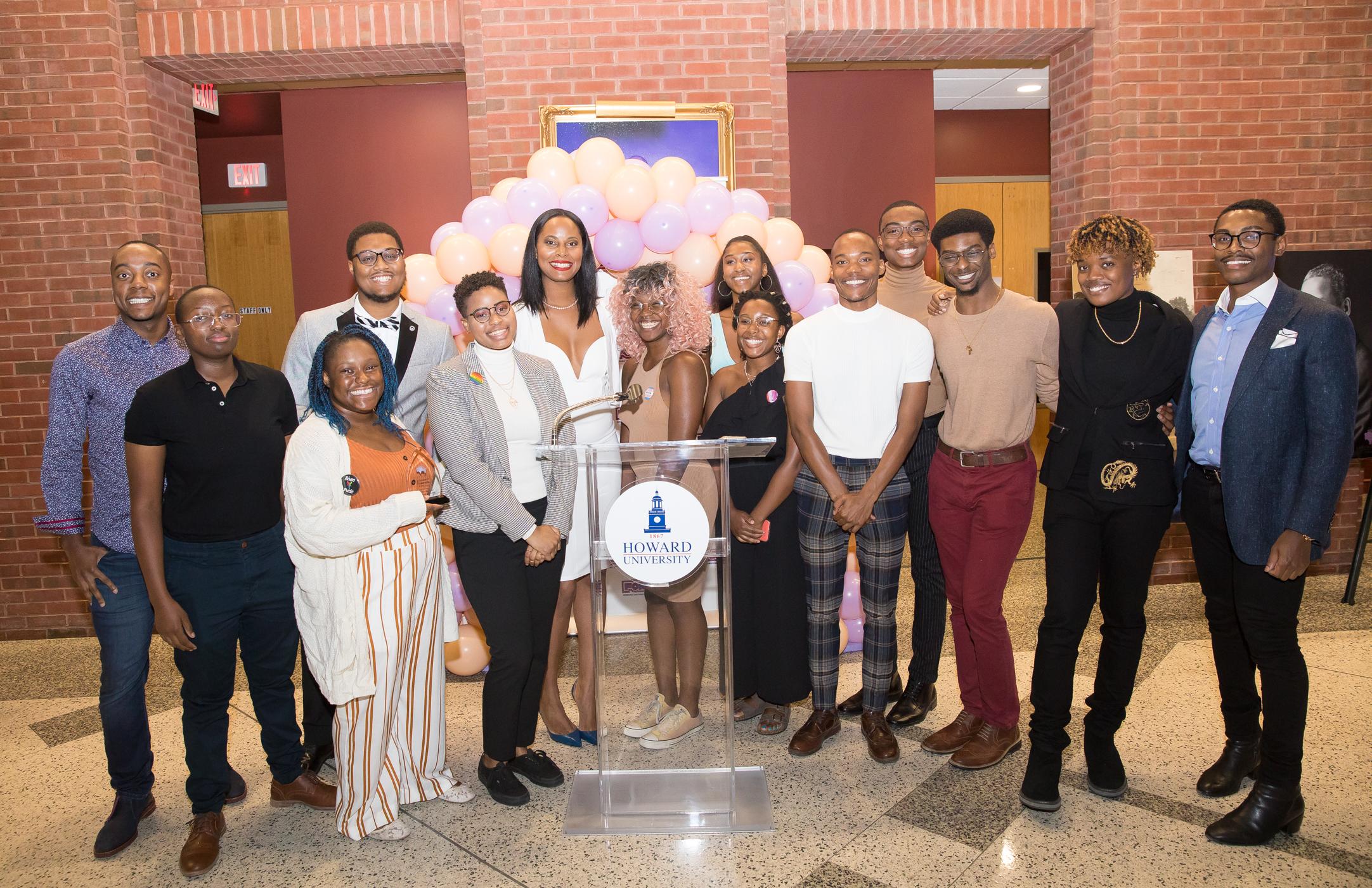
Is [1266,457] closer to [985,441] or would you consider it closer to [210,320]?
[985,441]

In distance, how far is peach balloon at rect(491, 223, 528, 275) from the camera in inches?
167

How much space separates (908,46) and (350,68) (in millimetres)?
3613

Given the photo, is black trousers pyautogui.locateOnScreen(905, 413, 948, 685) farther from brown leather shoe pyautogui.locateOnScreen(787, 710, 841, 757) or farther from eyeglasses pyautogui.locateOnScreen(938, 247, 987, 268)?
eyeglasses pyautogui.locateOnScreen(938, 247, 987, 268)

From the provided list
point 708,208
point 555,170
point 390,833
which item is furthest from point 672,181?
point 390,833

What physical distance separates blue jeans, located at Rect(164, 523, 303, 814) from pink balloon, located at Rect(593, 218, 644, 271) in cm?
213

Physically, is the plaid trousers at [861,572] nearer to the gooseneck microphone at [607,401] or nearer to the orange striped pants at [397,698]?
the gooseneck microphone at [607,401]

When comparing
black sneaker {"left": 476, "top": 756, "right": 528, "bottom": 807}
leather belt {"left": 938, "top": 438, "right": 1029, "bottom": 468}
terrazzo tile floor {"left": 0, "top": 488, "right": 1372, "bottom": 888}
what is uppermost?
leather belt {"left": 938, "top": 438, "right": 1029, "bottom": 468}

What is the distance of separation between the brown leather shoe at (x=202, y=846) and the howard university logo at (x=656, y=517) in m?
1.65

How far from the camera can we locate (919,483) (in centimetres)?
343

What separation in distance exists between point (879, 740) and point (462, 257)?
2.82 metres

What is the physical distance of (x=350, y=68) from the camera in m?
5.96

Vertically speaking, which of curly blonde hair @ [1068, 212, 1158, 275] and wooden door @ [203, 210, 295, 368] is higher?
wooden door @ [203, 210, 295, 368]

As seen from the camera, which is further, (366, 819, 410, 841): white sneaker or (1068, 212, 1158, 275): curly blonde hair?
(366, 819, 410, 841): white sneaker

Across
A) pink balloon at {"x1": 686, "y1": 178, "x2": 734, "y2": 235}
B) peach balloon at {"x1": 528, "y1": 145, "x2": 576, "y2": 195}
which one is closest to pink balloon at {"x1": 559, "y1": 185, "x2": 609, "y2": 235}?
peach balloon at {"x1": 528, "y1": 145, "x2": 576, "y2": 195}
